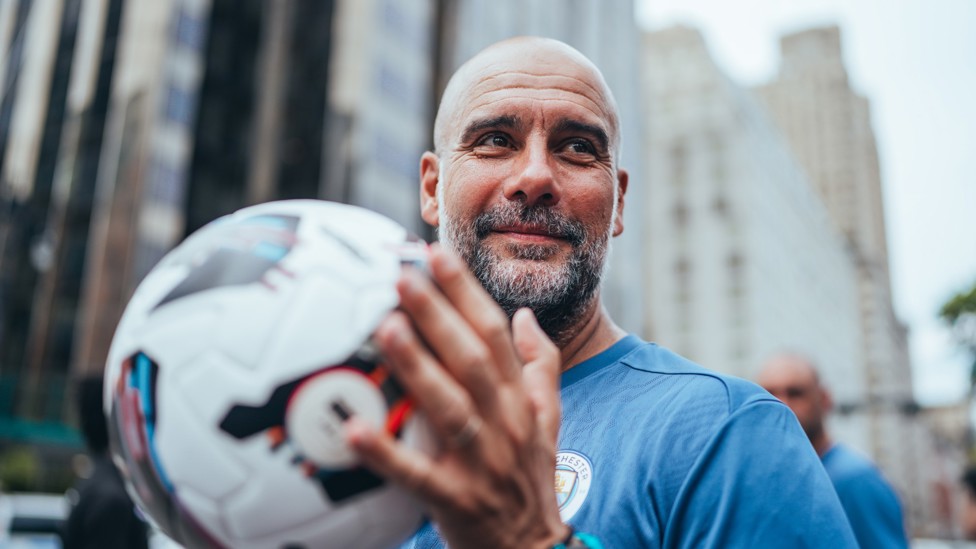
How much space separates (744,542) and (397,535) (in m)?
0.59

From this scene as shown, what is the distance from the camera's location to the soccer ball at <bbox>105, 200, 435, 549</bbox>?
1183mm

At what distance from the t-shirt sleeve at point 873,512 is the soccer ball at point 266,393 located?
3589 mm

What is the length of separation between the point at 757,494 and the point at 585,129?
98 centimetres

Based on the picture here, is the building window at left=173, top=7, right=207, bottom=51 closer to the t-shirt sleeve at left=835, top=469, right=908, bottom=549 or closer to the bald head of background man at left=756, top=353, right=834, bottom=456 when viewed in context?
the bald head of background man at left=756, top=353, right=834, bottom=456

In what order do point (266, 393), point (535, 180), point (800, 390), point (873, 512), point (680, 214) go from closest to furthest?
point (266, 393)
point (535, 180)
point (873, 512)
point (800, 390)
point (680, 214)

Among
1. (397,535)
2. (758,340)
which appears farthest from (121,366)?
(758,340)

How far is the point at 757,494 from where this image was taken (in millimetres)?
1383

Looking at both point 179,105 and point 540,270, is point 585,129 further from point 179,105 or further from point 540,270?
point 179,105

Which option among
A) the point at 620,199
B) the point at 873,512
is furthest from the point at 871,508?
the point at 620,199

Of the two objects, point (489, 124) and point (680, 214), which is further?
point (680, 214)

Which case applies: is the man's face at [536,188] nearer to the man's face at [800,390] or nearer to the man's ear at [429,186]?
the man's ear at [429,186]

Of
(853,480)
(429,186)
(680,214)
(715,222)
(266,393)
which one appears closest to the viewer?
(266,393)

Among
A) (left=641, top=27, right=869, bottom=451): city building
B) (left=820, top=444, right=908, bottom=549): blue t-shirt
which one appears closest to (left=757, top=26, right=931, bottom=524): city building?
(left=641, top=27, right=869, bottom=451): city building

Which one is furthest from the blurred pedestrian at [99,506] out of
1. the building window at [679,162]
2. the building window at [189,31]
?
the building window at [679,162]
